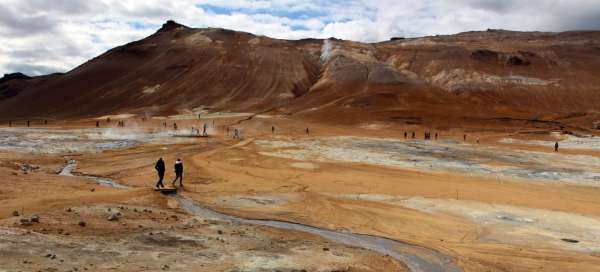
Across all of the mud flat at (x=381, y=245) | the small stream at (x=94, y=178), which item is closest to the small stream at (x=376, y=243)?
the mud flat at (x=381, y=245)

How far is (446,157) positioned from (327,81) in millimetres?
60278

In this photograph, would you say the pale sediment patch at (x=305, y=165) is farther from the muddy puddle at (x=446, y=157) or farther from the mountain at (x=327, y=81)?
the mountain at (x=327, y=81)

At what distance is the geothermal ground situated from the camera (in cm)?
1441

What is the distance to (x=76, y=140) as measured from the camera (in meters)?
50.8

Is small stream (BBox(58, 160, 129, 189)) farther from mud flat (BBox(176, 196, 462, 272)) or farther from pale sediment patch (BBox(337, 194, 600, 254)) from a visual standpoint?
pale sediment patch (BBox(337, 194, 600, 254))

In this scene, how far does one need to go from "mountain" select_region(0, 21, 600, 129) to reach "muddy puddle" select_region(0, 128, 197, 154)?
30997mm

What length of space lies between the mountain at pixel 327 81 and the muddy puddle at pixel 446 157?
27971 millimetres

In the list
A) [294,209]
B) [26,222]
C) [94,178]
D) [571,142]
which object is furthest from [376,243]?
[571,142]

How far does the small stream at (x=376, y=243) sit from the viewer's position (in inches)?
612

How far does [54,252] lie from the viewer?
12844 millimetres

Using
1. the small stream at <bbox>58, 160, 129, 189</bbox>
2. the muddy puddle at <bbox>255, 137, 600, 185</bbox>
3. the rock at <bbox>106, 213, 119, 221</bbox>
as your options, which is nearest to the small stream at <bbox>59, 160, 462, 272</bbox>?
the rock at <bbox>106, 213, 119, 221</bbox>

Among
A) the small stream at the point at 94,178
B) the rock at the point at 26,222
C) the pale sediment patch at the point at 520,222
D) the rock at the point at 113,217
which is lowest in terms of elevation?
the small stream at the point at 94,178

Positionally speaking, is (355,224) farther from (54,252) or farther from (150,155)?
(150,155)

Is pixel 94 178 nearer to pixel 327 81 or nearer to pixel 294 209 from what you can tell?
pixel 294 209
